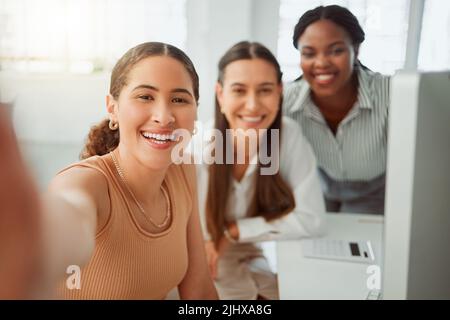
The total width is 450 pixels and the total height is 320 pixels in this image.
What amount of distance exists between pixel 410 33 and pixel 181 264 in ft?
2.02

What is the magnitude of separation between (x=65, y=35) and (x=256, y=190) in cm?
48

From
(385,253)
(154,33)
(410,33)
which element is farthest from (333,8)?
(385,253)

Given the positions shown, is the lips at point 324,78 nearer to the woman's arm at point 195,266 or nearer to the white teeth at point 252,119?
the white teeth at point 252,119

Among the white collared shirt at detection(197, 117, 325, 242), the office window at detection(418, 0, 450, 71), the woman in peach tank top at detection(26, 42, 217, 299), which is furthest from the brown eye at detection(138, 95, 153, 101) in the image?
the office window at detection(418, 0, 450, 71)

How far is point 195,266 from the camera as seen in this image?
0.87 metres

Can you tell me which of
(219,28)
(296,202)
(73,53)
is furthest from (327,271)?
(73,53)

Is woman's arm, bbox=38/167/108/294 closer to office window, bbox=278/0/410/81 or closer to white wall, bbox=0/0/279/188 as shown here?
white wall, bbox=0/0/279/188

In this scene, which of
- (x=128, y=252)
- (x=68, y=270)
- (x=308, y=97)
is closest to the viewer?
(x=68, y=270)

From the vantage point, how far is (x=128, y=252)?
0.73 meters

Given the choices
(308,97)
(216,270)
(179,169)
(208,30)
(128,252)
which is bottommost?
(216,270)

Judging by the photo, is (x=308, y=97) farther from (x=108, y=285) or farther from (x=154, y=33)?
(x=108, y=285)

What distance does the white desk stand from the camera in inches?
35.5

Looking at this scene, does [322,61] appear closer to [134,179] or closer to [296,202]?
[296,202]

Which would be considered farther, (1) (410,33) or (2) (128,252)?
(1) (410,33)
